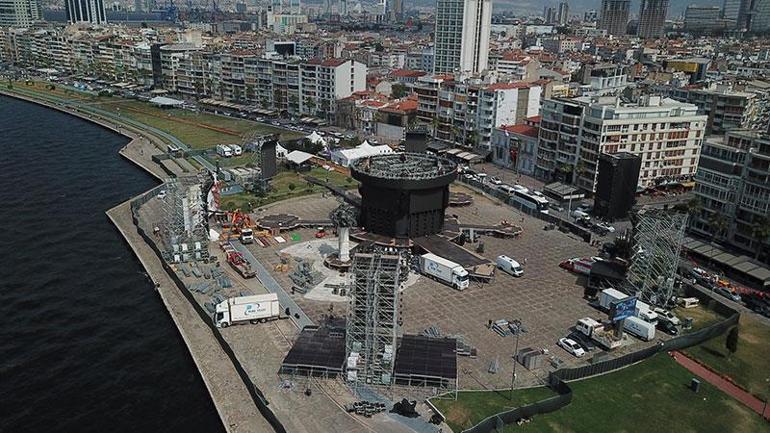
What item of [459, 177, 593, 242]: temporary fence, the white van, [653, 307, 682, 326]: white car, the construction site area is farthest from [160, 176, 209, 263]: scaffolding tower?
[653, 307, 682, 326]: white car

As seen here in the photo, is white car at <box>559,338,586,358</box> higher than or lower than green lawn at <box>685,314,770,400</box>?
higher

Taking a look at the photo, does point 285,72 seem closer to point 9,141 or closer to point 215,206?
point 9,141

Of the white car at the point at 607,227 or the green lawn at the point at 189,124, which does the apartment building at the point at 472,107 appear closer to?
the green lawn at the point at 189,124

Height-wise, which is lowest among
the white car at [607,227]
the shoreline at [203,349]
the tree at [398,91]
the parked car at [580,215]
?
the shoreline at [203,349]

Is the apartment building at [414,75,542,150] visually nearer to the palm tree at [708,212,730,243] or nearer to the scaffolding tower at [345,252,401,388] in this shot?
the palm tree at [708,212,730,243]

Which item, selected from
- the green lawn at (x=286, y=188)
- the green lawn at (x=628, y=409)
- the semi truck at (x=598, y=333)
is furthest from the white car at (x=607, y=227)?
the green lawn at (x=286, y=188)

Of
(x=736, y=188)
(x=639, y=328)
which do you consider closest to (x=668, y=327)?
(x=639, y=328)
